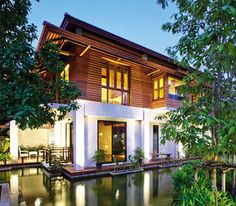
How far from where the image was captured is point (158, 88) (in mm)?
13102

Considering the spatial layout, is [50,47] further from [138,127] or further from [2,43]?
[138,127]

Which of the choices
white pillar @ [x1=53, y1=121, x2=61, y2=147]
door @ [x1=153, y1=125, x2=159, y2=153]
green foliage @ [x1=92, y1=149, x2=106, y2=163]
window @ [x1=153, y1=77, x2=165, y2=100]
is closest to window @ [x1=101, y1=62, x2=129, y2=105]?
window @ [x1=153, y1=77, x2=165, y2=100]

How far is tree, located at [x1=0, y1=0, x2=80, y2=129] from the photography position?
131 inches

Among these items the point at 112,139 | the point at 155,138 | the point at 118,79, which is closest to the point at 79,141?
the point at 112,139

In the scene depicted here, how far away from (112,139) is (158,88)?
175 inches

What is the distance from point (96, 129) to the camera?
10.9 m

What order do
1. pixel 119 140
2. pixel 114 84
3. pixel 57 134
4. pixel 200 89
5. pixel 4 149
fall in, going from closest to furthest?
pixel 200 89 → pixel 4 149 → pixel 114 84 → pixel 119 140 → pixel 57 134

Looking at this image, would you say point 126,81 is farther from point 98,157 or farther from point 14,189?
point 14,189

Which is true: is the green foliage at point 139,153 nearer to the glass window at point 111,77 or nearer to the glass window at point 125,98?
the glass window at point 125,98

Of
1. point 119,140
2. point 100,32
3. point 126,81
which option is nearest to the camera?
point 100,32

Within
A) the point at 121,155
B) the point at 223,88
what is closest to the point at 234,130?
the point at 223,88

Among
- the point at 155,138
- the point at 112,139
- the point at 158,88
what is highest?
the point at 158,88

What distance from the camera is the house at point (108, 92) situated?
9883 millimetres

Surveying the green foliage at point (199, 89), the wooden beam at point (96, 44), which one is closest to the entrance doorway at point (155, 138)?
the wooden beam at point (96, 44)
